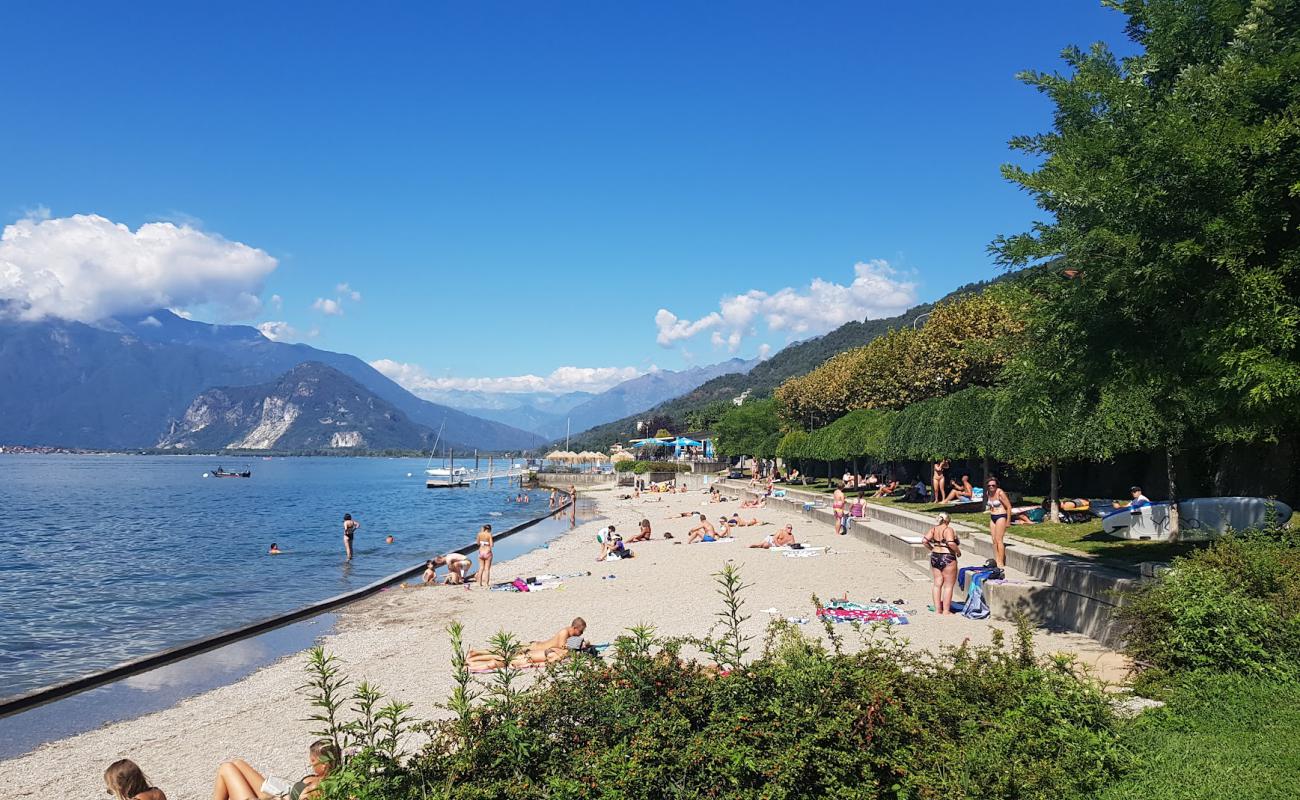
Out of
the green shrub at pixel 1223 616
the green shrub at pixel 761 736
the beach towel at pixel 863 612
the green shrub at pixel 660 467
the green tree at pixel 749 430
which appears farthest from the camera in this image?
the green shrub at pixel 660 467

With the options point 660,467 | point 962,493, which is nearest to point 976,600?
point 962,493

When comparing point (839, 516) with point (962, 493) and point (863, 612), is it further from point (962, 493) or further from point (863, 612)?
point (863, 612)

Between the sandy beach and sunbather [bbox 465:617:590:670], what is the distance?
49 cm

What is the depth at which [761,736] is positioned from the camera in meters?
4.71

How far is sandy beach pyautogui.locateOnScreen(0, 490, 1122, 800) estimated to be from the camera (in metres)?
8.09

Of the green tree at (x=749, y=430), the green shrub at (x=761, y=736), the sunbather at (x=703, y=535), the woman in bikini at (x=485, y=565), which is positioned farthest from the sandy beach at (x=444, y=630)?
the green tree at (x=749, y=430)

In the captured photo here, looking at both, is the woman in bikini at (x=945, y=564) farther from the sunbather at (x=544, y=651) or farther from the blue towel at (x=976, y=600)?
the sunbather at (x=544, y=651)

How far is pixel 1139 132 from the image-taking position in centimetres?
791

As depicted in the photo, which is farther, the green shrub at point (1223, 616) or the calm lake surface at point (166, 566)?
the calm lake surface at point (166, 566)

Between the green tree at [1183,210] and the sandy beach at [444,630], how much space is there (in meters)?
3.07

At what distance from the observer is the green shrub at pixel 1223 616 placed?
597 centimetres

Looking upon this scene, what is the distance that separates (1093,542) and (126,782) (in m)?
15.3

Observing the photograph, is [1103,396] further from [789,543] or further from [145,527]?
[145,527]

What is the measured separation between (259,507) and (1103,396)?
62062mm
